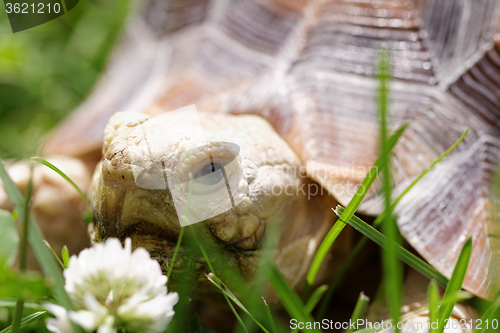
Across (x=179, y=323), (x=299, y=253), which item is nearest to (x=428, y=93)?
(x=299, y=253)

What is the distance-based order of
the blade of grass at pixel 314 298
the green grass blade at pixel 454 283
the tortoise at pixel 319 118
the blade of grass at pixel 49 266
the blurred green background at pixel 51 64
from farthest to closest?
1. the blurred green background at pixel 51 64
2. the tortoise at pixel 319 118
3. the blade of grass at pixel 314 298
4. the green grass blade at pixel 454 283
5. the blade of grass at pixel 49 266

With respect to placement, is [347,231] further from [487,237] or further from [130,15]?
[130,15]

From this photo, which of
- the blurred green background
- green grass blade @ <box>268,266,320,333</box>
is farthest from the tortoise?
the blurred green background

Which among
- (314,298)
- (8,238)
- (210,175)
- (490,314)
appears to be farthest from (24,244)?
(490,314)

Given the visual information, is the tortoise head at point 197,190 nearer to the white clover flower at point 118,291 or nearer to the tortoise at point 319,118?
the tortoise at point 319,118

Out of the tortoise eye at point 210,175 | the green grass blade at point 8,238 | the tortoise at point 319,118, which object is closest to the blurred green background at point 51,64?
the tortoise at point 319,118

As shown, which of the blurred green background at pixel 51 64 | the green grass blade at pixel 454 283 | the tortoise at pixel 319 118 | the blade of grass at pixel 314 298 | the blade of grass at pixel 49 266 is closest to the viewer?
the blade of grass at pixel 49 266

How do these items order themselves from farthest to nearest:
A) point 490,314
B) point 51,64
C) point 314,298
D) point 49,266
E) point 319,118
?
1. point 51,64
2. point 319,118
3. point 314,298
4. point 490,314
5. point 49,266

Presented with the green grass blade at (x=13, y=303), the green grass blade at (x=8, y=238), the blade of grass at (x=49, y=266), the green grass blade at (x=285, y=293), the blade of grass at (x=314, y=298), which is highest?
the blade of grass at (x=49, y=266)

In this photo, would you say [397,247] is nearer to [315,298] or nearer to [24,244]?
[315,298]
